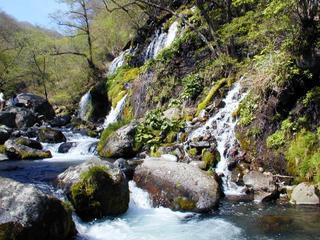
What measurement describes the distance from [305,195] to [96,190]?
4.96m

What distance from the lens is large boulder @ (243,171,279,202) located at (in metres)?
10.8

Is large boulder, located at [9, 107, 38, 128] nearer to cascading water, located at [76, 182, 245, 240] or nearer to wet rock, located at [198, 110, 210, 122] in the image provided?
wet rock, located at [198, 110, 210, 122]

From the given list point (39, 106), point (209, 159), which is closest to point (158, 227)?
point (209, 159)

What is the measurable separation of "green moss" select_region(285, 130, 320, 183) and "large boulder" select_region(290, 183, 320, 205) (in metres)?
0.24

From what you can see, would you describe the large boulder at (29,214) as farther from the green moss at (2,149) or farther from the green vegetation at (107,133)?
the green moss at (2,149)

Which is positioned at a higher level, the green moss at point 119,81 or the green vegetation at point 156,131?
the green moss at point 119,81

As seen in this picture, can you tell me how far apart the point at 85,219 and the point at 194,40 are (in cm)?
1297

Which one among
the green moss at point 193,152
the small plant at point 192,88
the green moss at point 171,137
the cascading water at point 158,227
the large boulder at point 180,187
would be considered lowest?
the cascading water at point 158,227

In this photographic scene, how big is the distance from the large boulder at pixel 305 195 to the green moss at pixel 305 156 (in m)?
0.24

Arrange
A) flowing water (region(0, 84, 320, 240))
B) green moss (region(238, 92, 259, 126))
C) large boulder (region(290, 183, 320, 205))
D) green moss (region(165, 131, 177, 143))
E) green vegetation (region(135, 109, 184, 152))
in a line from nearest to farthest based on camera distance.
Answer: flowing water (region(0, 84, 320, 240)), large boulder (region(290, 183, 320, 205)), green moss (region(238, 92, 259, 126)), green moss (region(165, 131, 177, 143)), green vegetation (region(135, 109, 184, 152))

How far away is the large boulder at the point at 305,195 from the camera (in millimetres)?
10211

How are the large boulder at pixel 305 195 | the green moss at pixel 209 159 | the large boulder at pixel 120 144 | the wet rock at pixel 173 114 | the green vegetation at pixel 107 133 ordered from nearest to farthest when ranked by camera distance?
the large boulder at pixel 305 195 < the green moss at pixel 209 159 < the large boulder at pixel 120 144 < the wet rock at pixel 173 114 < the green vegetation at pixel 107 133

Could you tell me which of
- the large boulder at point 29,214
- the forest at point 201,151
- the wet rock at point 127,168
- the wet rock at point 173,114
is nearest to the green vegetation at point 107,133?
the forest at point 201,151

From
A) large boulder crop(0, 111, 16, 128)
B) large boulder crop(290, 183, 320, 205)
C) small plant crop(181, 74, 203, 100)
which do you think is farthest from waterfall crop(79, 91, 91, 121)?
large boulder crop(290, 183, 320, 205)
